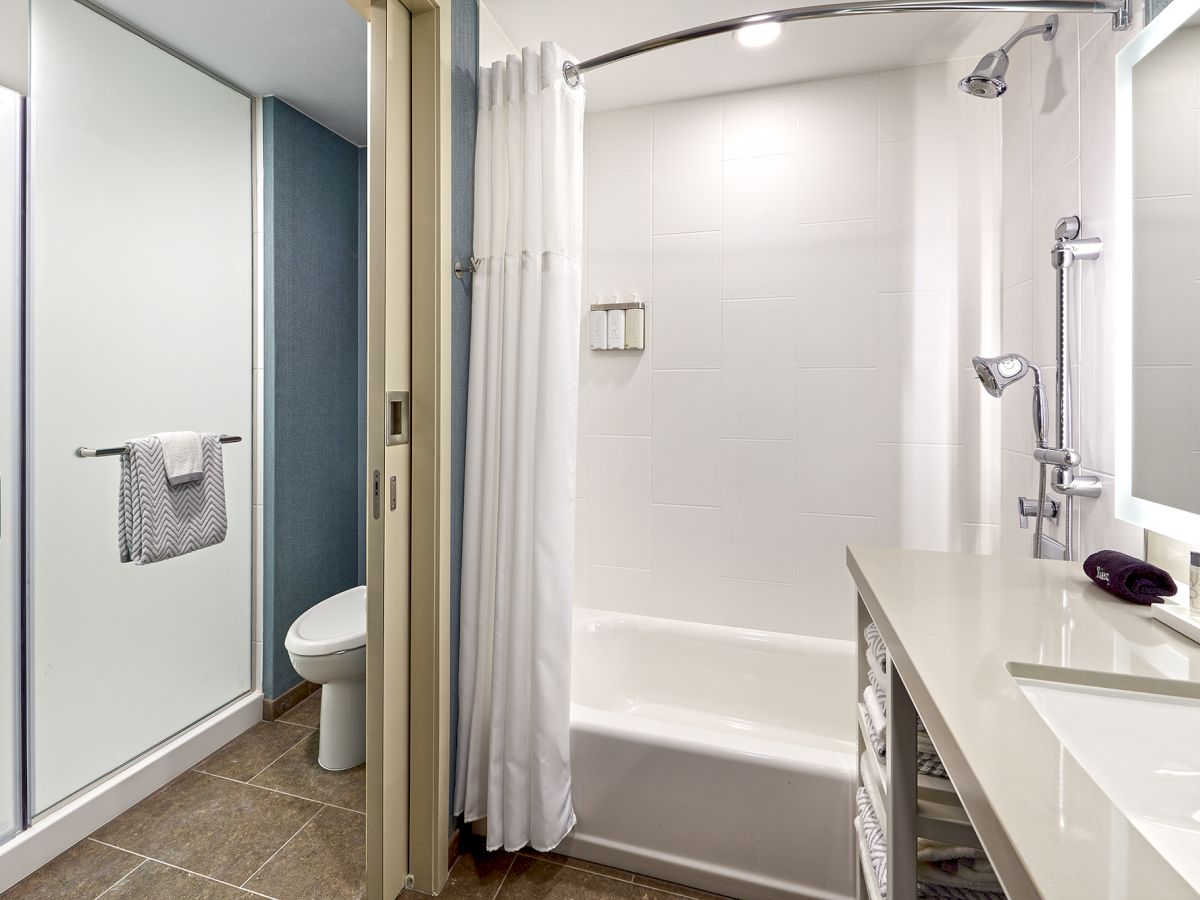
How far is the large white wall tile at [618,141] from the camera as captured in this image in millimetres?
2199

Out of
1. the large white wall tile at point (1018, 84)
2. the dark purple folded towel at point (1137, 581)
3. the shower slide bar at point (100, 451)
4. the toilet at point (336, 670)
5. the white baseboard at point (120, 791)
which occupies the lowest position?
the white baseboard at point (120, 791)

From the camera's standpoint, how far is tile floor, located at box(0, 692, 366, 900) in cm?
148

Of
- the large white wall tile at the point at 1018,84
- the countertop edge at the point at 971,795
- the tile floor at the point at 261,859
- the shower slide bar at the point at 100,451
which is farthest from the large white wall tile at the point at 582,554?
the large white wall tile at the point at 1018,84

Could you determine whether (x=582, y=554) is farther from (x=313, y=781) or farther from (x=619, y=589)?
(x=313, y=781)

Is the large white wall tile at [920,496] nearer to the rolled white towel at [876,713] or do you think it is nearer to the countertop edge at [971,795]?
the rolled white towel at [876,713]

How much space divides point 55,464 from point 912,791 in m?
2.12

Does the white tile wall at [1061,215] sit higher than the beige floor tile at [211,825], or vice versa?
the white tile wall at [1061,215]

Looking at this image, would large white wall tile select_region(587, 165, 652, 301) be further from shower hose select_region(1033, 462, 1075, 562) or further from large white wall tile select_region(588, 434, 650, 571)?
shower hose select_region(1033, 462, 1075, 562)

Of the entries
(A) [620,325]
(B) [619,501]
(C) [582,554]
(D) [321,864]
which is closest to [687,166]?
(A) [620,325]

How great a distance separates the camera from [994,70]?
143cm

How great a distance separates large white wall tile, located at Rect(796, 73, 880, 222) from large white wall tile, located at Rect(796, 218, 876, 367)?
0.06m

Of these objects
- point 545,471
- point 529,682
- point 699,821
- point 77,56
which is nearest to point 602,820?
point 699,821

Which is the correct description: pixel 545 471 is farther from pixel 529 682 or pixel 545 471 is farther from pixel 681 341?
pixel 681 341

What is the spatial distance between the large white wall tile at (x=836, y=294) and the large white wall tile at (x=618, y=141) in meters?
0.66
